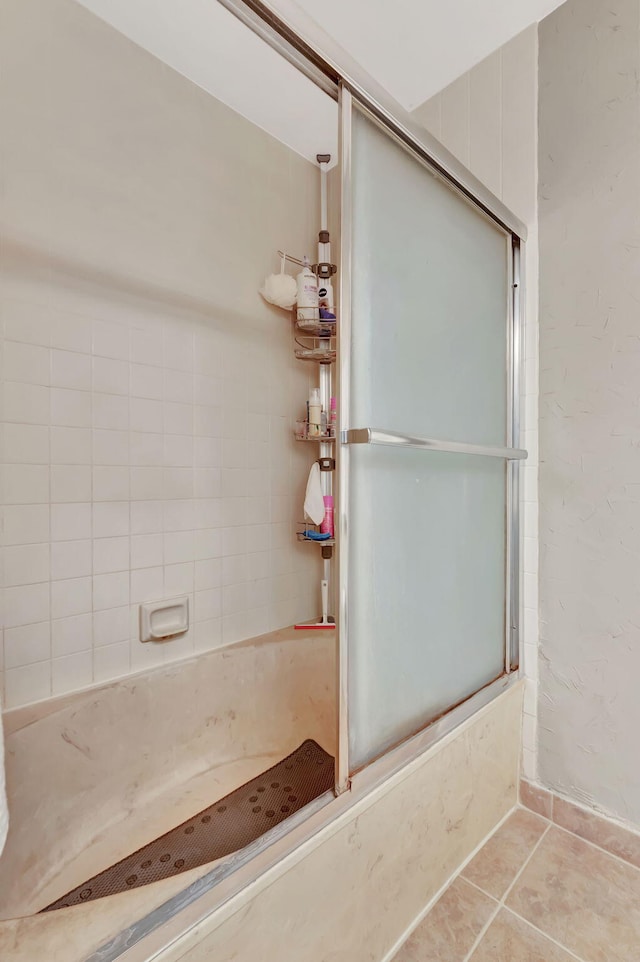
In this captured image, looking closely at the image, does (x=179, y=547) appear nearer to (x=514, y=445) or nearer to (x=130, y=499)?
(x=130, y=499)

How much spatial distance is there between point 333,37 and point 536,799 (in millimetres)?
2241

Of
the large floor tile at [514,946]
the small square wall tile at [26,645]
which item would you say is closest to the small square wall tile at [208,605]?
the small square wall tile at [26,645]

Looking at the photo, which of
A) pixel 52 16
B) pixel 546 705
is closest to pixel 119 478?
pixel 52 16

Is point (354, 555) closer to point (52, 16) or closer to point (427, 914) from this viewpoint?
point (427, 914)

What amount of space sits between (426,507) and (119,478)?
899 millimetres

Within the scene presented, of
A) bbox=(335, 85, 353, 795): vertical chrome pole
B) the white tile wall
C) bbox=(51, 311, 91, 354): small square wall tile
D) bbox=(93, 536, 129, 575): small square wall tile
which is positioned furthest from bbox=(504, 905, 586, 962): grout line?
bbox=(51, 311, 91, 354): small square wall tile

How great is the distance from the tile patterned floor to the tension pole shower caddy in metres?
0.86

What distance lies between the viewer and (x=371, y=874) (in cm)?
86

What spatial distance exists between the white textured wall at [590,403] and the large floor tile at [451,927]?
16.2 inches

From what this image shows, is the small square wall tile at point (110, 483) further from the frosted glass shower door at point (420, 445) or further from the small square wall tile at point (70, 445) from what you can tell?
the frosted glass shower door at point (420, 445)

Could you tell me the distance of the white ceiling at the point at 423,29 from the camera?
1.25 meters

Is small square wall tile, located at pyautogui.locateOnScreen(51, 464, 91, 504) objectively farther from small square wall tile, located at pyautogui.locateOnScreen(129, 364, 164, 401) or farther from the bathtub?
the bathtub

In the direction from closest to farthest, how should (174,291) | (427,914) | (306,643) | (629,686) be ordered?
1. (427,914)
2. (629,686)
3. (174,291)
4. (306,643)

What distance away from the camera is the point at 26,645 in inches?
46.8
